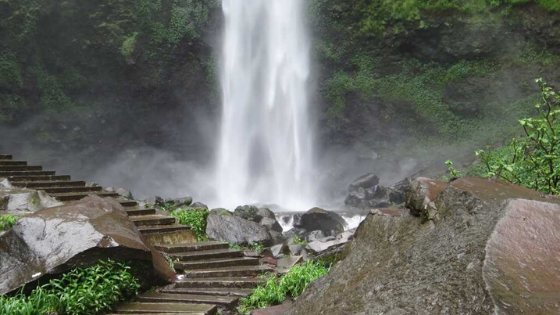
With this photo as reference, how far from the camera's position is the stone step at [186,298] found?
20.5ft

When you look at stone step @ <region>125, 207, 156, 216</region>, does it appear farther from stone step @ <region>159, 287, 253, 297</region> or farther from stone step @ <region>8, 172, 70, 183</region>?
stone step @ <region>159, 287, 253, 297</region>

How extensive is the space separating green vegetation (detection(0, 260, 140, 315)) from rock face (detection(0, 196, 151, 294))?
14 centimetres

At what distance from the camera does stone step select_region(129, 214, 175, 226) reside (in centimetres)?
937

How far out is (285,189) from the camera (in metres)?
25.2

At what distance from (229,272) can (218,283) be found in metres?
0.70

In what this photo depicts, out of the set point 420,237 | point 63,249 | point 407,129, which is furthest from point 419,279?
point 407,129

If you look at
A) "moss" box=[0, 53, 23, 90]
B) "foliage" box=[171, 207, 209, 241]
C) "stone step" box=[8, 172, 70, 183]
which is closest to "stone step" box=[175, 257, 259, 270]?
"foliage" box=[171, 207, 209, 241]

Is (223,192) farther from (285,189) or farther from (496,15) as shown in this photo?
(496,15)

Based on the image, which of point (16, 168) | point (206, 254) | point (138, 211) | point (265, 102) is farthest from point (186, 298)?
point (265, 102)

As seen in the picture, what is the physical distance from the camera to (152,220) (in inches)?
377

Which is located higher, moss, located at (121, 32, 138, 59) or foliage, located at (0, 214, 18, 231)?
moss, located at (121, 32, 138, 59)

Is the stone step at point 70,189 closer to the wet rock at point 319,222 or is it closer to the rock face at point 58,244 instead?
the rock face at point 58,244

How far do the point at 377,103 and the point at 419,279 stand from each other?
80.1 feet

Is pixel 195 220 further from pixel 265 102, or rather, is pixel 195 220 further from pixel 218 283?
pixel 265 102
